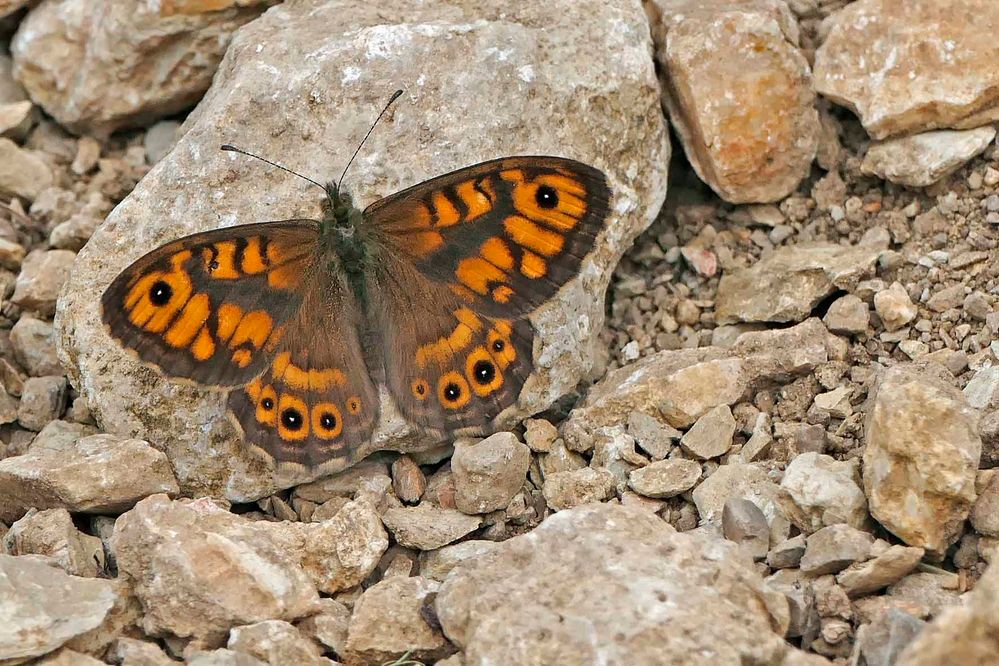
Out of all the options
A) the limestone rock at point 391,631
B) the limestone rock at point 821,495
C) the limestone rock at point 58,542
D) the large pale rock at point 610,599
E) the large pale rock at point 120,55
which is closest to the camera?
the large pale rock at point 610,599

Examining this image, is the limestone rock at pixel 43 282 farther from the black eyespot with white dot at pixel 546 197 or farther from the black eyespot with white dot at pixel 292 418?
the black eyespot with white dot at pixel 546 197

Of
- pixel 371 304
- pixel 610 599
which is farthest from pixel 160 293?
pixel 610 599

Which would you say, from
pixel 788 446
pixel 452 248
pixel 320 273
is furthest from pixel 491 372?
pixel 788 446

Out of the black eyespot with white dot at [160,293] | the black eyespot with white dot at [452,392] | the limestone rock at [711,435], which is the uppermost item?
the black eyespot with white dot at [160,293]

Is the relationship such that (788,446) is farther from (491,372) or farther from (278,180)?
(278,180)

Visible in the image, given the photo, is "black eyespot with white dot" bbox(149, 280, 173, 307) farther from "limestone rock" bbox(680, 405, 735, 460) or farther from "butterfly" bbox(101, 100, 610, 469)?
"limestone rock" bbox(680, 405, 735, 460)

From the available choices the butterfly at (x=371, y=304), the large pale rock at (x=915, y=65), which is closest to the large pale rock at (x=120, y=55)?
the butterfly at (x=371, y=304)
